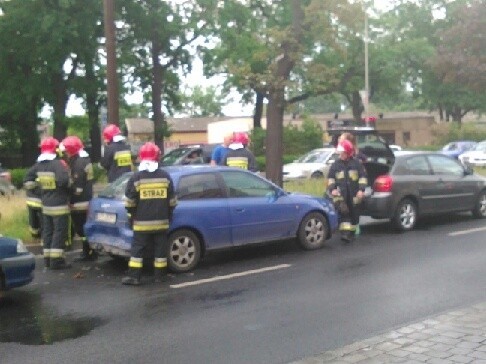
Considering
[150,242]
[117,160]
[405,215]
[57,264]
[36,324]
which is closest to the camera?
[36,324]

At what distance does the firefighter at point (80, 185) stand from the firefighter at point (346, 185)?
13.3ft

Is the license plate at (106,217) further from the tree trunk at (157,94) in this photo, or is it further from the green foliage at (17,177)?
the tree trunk at (157,94)

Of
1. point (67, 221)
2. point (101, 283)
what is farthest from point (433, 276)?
point (67, 221)

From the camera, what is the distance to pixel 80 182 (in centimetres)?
1120

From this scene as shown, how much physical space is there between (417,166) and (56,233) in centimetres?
687

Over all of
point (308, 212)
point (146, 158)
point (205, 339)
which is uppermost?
point (146, 158)

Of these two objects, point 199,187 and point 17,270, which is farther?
point 199,187

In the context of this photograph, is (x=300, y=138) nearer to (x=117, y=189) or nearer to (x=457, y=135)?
(x=457, y=135)

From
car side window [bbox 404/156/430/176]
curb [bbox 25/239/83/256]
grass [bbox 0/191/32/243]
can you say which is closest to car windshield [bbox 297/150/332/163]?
car side window [bbox 404/156/430/176]

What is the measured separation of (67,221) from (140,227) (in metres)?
1.87

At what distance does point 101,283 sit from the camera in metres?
9.73

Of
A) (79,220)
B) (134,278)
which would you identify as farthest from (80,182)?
(134,278)

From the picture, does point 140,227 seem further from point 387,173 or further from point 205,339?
point 387,173

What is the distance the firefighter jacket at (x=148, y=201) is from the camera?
944 cm
